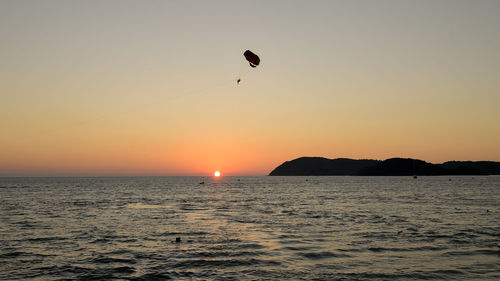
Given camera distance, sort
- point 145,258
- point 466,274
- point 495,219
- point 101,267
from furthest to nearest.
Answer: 1. point 495,219
2. point 145,258
3. point 101,267
4. point 466,274

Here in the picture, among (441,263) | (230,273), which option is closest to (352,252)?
A: (441,263)

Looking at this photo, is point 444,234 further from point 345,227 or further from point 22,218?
point 22,218

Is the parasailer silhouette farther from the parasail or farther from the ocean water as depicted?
the ocean water

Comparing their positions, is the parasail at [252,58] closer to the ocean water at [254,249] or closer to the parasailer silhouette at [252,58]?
the parasailer silhouette at [252,58]

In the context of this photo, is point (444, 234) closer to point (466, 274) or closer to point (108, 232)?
point (466, 274)

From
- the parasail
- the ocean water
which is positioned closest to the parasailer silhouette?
the parasail

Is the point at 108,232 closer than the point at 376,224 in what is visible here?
Yes

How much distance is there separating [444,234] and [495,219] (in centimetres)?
1473

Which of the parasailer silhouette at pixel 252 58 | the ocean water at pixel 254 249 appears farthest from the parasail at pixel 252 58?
the ocean water at pixel 254 249

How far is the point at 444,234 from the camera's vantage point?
34.6 m

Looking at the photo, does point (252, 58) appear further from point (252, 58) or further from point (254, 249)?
point (254, 249)

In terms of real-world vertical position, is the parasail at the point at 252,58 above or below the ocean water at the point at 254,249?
above

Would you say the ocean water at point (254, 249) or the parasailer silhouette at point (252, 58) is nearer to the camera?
the ocean water at point (254, 249)

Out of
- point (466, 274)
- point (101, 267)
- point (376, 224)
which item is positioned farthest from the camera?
point (376, 224)
